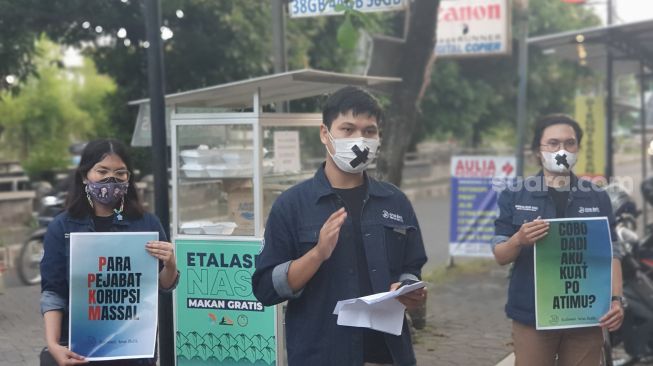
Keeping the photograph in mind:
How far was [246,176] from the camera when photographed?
617 cm

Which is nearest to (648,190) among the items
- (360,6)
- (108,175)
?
(360,6)

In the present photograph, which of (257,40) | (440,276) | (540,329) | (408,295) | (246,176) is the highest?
(257,40)

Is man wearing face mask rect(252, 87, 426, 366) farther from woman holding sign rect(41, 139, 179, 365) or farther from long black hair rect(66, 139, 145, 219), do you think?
long black hair rect(66, 139, 145, 219)

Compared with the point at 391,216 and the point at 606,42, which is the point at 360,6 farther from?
the point at 606,42

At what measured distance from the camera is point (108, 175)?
384 cm

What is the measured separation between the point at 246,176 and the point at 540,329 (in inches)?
96.2

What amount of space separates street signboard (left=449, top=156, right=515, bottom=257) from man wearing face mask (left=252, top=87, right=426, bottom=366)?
8.34 m

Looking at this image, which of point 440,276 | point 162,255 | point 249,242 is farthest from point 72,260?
point 440,276

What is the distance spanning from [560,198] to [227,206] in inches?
97.7

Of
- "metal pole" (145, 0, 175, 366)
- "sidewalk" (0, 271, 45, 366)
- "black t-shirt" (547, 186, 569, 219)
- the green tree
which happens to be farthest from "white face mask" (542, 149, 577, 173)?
the green tree

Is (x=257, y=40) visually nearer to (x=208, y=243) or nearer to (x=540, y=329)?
(x=208, y=243)

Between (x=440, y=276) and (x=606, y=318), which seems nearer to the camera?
(x=606, y=318)

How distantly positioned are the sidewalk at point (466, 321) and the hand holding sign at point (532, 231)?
304cm

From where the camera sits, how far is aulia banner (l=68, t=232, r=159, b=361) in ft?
12.2
